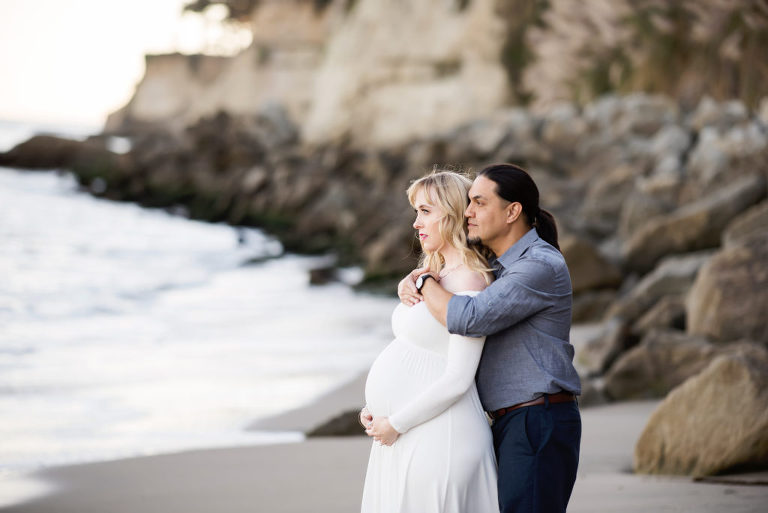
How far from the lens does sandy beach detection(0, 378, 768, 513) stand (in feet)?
13.4

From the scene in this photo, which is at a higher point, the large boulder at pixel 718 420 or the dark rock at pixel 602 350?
the dark rock at pixel 602 350

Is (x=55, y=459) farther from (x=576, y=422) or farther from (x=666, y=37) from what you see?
(x=666, y=37)

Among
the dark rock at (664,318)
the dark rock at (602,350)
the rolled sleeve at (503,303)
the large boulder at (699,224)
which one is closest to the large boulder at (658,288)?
the dark rock at (664,318)

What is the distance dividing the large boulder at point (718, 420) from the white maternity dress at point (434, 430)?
6.14ft

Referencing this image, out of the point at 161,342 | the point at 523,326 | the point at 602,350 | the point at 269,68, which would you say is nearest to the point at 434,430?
the point at 523,326

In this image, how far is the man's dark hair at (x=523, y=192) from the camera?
2.90m

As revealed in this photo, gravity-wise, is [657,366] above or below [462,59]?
below

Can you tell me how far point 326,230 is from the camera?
2008cm

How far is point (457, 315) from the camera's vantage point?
2742 mm

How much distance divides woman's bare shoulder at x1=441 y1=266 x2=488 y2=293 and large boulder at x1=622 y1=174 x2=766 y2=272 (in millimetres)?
7399

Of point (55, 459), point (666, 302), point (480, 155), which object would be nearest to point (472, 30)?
point (480, 155)

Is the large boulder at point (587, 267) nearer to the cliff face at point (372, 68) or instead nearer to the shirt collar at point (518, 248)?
the shirt collar at point (518, 248)

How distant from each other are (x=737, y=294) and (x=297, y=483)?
11.9ft

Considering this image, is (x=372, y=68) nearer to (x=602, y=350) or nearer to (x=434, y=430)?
(x=602, y=350)
